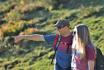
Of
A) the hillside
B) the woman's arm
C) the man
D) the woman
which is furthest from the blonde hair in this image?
the hillside

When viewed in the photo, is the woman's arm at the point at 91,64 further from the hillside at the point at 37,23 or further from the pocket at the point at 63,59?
the hillside at the point at 37,23

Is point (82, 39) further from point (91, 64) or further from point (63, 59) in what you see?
point (63, 59)

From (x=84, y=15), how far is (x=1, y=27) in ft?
11.3

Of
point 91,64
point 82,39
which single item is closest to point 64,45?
point 82,39

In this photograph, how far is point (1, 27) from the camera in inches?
628

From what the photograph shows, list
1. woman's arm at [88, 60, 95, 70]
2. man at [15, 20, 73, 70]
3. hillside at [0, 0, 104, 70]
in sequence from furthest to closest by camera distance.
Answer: hillside at [0, 0, 104, 70] < man at [15, 20, 73, 70] < woman's arm at [88, 60, 95, 70]

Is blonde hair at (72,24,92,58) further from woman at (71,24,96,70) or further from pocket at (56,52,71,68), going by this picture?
pocket at (56,52,71,68)

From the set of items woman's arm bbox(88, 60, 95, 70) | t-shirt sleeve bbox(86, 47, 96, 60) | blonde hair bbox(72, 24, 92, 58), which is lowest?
woman's arm bbox(88, 60, 95, 70)

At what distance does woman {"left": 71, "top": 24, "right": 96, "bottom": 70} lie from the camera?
20.6ft

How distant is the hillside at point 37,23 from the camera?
12.3m

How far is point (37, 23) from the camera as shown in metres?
15.3

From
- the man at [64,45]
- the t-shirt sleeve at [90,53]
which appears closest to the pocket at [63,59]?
the man at [64,45]

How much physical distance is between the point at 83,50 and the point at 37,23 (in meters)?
9.15

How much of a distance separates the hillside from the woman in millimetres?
4452
